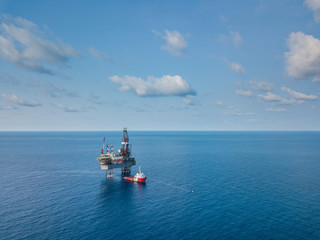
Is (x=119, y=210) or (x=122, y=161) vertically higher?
(x=122, y=161)

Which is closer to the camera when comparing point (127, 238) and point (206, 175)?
point (127, 238)

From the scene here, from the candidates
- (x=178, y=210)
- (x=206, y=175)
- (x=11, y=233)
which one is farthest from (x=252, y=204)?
(x=11, y=233)

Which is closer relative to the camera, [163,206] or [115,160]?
[163,206]

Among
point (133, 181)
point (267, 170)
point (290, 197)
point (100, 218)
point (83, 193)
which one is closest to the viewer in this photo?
point (100, 218)

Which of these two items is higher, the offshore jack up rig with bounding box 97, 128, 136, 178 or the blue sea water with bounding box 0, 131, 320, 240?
the offshore jack up rig with bounding box 97, 128, 136, 178

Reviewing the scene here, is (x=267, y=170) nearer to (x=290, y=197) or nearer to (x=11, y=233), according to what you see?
(x=290, y=197)

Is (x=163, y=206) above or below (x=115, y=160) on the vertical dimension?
below

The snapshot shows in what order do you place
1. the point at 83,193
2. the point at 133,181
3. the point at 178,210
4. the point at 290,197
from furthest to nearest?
the point at 133,181, the point at 83,193, the point at 290,197, the point at 178,210

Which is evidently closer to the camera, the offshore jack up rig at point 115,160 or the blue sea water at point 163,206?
the blue sea water at point 163,206

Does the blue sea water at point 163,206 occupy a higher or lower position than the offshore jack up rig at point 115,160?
lower

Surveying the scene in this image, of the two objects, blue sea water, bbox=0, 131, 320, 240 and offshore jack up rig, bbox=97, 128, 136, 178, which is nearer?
blue sea water, bbox=0, 131, 320, 240
